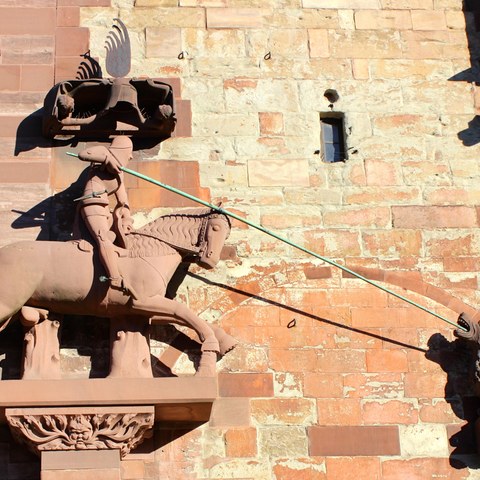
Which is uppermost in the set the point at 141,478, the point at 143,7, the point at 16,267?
the point at 143,7

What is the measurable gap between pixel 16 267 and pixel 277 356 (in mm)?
2014

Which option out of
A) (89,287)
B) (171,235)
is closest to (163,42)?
(171,235)

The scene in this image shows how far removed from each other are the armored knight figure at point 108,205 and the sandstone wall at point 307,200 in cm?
A: 43

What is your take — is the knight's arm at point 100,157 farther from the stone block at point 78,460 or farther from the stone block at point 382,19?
the stone block at point 382,19

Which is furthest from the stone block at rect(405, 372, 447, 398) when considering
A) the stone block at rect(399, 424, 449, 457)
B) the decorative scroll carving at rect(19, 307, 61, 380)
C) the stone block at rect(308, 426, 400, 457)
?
the decorative scroll carving at rect(19, 307, 61, 380)

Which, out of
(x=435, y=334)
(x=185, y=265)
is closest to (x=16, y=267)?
(x=185, y=265)

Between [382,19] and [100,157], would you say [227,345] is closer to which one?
[100,157]

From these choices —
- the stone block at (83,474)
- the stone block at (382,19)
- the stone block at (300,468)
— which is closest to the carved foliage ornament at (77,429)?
the stone block at (83,474)

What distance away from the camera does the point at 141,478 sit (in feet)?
28.3

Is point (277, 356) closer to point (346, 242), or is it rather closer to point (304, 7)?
point (346, 242)

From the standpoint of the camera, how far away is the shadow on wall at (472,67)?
33.3ft

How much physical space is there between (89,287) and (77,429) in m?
1.01

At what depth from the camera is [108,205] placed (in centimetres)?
911

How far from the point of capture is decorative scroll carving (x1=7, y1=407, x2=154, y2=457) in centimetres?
838
